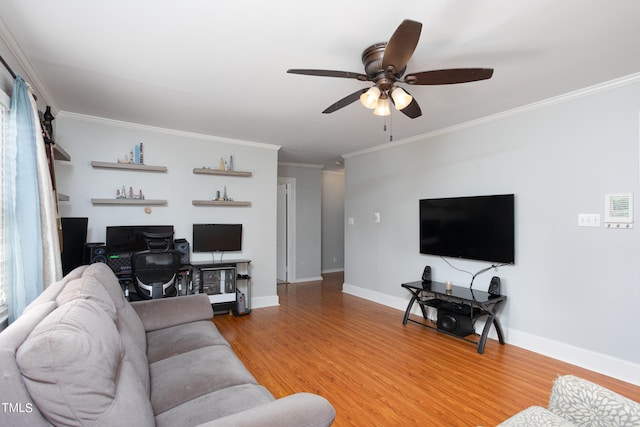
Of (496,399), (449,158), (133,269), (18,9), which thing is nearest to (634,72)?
(449,158)

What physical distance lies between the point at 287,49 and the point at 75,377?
7.11ft

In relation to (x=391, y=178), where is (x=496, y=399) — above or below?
below

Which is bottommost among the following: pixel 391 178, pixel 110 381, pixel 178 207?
pixel 110 381

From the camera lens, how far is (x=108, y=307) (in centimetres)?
168

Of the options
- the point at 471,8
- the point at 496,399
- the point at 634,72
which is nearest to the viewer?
the point at 471,8

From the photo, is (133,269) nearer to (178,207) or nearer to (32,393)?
(178,207)

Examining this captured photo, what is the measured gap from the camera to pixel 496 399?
243 cm

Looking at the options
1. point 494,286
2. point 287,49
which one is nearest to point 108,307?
point 287,49

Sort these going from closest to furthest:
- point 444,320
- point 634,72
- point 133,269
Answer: point 634,72 → point 133,269 → point 444,320

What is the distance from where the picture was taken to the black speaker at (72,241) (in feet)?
10.4

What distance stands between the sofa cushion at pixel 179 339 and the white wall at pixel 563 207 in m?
3.06

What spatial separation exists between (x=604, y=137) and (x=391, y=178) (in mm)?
2613

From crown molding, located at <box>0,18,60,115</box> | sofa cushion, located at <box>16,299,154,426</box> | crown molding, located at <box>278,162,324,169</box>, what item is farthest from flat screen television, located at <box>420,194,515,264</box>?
crown molding, located at <box>0,18,60,115</box>

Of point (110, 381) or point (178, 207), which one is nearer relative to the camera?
point (110, 381)
